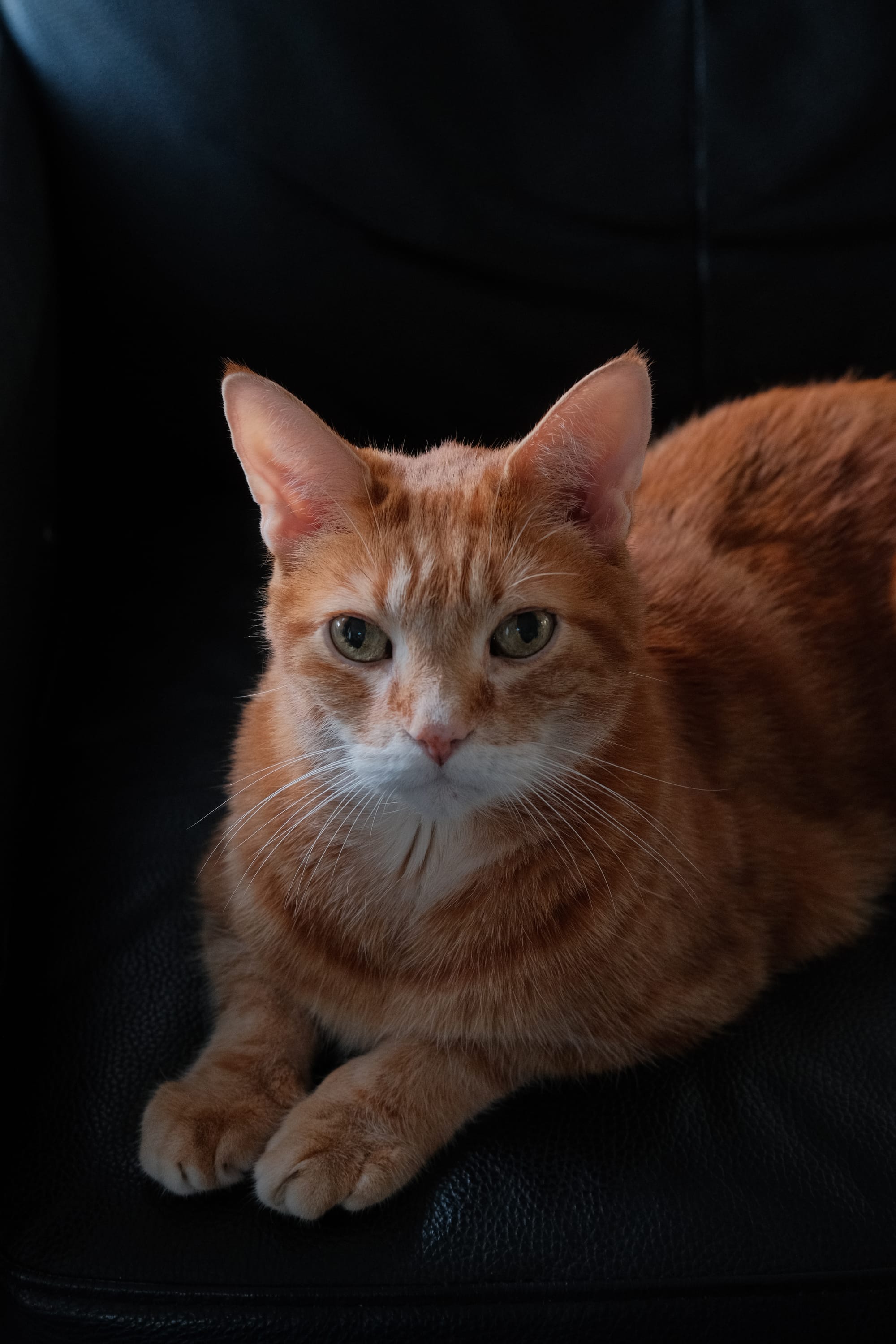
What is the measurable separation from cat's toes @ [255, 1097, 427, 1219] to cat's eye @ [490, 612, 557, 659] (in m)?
0.44

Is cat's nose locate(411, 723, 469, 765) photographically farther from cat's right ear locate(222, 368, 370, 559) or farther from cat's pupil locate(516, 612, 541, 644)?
cat's right ear locate(222, 368, 370, 559)

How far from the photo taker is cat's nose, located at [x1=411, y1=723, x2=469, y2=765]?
99 centimetres

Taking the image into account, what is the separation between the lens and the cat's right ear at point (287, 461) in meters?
1.06

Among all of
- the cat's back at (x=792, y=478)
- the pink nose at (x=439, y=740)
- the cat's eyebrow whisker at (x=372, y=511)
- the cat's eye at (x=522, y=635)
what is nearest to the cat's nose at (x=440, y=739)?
the pink nose at (x=439, y=740)

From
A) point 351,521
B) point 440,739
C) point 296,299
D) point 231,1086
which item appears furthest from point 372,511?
point 296,299

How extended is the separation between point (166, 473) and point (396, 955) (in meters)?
1.11

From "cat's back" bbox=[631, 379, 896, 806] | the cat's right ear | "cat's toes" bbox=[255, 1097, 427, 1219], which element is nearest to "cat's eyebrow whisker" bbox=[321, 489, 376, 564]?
the cat's right ear

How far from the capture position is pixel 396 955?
1.17m

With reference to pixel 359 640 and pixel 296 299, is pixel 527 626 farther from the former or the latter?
pixel 296 299

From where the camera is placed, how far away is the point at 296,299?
70.6 inches

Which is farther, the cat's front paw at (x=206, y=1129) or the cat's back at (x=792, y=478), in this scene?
the cat's back at (x=792, y=478)

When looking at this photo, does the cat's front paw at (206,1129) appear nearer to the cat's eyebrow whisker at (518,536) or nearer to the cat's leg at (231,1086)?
the cat's leg at (231,1086)

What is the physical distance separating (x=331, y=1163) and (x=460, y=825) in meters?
0.32

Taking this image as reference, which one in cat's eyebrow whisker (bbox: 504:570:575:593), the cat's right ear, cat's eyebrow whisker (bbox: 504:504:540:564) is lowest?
cat's eyebrow whisker (bbox: 504:570:575:593)
